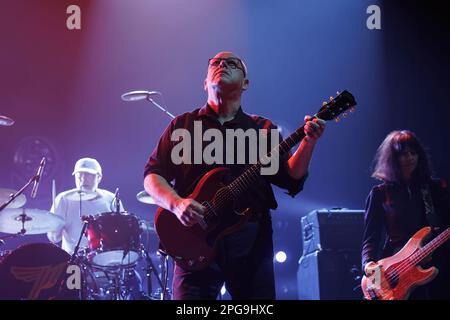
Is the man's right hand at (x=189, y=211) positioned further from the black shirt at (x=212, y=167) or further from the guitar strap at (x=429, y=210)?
the guitar strap at (x=429, y=210)

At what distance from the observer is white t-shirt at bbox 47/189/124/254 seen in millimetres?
5574

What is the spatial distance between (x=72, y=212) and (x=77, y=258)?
3.25 ft

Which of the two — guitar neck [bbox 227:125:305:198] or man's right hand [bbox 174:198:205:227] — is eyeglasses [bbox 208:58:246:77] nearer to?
guitar neck [bbox 227:125:305:198]

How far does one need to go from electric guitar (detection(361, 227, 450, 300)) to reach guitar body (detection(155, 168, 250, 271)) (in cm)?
133

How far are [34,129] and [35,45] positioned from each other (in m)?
1.01

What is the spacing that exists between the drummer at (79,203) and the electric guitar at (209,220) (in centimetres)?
301

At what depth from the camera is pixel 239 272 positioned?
2502mm

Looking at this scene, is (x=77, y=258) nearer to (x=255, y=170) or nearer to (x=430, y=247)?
(x=255, y=170)

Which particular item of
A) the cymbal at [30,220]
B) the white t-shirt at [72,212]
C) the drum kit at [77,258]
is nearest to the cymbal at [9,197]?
the drum kit at [77,258]

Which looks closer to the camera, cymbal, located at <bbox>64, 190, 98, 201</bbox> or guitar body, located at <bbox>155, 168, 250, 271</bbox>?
guitar body, located at <bbox>155, 168, 250, 271</bbox>

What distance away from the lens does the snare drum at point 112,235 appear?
5.13 meters

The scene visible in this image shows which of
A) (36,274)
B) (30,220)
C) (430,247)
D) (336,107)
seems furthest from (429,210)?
(30,220)

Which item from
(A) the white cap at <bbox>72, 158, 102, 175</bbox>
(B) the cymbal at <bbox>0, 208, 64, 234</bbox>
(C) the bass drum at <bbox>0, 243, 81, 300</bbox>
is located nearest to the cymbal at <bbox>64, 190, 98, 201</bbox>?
(A) the white cap at <bbox>72, 158, 102, 175</bbox>

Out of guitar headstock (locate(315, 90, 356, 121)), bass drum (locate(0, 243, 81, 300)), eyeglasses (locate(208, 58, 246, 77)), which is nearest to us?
guitar headstock (locate(315, 90, 356, 121))
